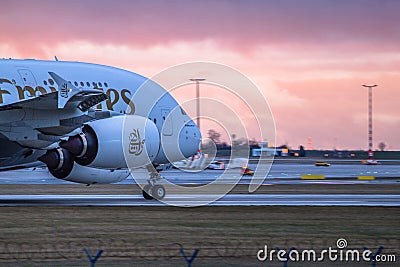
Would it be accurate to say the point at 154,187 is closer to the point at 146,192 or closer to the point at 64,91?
the point at 146,192

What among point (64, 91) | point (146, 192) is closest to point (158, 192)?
point (146, 192)

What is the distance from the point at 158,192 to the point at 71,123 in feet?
24.3

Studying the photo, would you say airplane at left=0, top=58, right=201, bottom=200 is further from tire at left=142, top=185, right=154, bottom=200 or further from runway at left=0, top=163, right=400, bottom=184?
runway at left=0, top=163, right=400, bottom=184

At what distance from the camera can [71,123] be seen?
3412cm

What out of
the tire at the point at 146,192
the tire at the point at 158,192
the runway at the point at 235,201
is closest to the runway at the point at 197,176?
the runway at the point at 235,201

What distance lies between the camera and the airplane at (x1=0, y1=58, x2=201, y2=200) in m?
33.6

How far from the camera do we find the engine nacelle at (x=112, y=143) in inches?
1347

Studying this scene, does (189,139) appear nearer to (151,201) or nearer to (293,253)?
(151,201)

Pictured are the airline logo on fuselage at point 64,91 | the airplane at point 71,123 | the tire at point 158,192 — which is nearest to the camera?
the airline logo on fuselage at point 64,91

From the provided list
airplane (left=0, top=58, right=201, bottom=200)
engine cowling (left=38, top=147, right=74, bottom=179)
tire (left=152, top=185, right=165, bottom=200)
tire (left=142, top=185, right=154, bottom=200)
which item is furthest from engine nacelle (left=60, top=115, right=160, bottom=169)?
tire (left=142, top=185, right=154, bottom=200)

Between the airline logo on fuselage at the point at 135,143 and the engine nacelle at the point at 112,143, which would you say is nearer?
the engine nacelle at the point at 112,143

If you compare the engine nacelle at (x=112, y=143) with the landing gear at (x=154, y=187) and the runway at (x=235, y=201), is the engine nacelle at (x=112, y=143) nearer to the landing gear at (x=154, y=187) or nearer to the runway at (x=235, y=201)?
the runway at (x=235, y=201)

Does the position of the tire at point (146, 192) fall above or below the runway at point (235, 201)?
above

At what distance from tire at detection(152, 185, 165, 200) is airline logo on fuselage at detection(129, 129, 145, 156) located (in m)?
5.03
